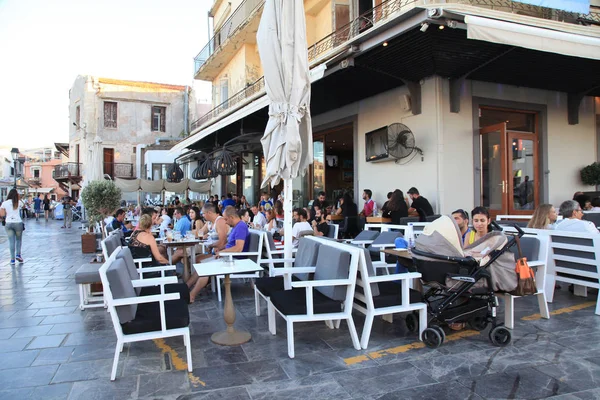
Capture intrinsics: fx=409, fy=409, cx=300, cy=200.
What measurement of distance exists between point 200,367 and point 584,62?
8.40 metres

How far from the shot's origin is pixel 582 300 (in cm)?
542

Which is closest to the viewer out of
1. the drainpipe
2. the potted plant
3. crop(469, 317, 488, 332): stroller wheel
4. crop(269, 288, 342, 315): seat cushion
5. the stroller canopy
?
crop(269, 288, 342, 315): seat cushion

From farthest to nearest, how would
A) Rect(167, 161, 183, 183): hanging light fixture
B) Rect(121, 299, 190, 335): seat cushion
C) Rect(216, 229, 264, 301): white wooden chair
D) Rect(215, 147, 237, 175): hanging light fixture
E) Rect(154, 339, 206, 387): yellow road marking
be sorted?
Rect(167, 161, 183, 183): hanging light fixture, Rect(215, 147, 237, 175): hanging light fixture, Rect(216, 229, 264, 301): white wooden chair, Rect(121, 299, 190, 335): seat cushion, Rect(154, 339, 206, 387): yellow road marking

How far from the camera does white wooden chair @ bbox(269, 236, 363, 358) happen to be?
11.9ft

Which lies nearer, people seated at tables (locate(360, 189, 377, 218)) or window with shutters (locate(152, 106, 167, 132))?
people seated at tables (locate(360, 189, 377, 218))

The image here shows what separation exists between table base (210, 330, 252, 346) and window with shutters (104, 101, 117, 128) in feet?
105

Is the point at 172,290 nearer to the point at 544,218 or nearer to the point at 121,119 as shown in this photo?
the point at 544,218

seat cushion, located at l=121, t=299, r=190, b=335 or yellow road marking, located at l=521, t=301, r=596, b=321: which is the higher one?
seat cushion, located at l=121, t=299, r=190, b=335

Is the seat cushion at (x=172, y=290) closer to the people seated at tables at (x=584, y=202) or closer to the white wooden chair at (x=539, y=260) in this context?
the white wooden chair at (x=539, y=260)

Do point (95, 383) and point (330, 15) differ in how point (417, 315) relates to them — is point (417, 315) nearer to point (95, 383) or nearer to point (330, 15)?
point (95, 383)

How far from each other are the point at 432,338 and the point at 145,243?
3.90 meters

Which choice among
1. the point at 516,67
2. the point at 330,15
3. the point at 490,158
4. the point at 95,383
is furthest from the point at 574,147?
the point at 95,383

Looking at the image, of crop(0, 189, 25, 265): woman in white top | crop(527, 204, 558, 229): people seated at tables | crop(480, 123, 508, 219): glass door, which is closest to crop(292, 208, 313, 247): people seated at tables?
crop(527, 204, 558, 229): people seated at tables

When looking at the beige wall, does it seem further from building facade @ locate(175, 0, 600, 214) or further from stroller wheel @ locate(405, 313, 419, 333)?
stroller wheel @ locate(405, 313, 419, 333)
